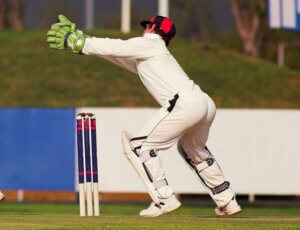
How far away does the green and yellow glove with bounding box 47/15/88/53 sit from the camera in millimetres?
16422

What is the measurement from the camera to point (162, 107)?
53.4ft

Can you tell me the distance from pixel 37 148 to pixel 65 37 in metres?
12.3

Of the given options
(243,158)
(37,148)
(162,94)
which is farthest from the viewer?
(37,148)

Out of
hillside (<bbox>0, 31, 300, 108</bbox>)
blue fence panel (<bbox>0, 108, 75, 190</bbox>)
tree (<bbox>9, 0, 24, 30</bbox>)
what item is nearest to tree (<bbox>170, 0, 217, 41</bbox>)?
tree (<bbox>9, 0, 24, 30</bbox>)

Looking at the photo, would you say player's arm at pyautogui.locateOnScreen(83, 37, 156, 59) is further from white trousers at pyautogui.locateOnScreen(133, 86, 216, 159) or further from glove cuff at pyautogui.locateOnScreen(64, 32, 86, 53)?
white trousers at pyautogui.locateOnScreen(133, 86, 216, 159)

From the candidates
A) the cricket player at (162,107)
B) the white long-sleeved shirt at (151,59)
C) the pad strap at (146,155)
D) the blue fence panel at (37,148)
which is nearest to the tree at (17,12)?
the blue fence panel at (37,148)

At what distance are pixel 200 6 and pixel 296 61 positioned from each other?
1768 inches

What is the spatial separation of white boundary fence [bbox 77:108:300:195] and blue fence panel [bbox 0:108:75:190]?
3.97 ft

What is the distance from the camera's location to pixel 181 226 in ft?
46.5

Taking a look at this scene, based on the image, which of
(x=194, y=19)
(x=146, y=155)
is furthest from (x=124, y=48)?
(x=194, y=19)

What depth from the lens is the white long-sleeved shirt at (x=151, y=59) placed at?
16.1 metres

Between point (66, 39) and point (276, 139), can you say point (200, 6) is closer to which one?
point (276, 139)

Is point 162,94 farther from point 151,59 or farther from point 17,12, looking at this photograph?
point 17,12

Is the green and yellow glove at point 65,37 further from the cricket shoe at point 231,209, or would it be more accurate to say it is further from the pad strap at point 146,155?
the cricket shoe at point 231,209
